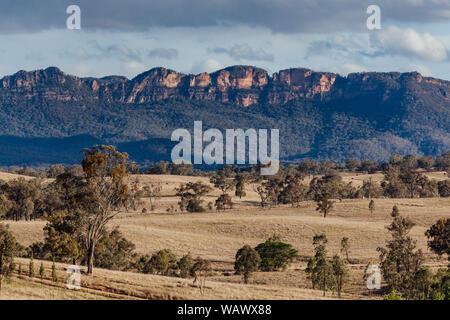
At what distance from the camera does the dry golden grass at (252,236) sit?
1289 inches

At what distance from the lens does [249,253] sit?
5384 cm

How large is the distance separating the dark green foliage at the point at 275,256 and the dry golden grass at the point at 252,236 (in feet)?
3.03

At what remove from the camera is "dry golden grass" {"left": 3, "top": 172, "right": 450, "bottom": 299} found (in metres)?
32.8

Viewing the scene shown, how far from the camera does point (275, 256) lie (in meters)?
60.0

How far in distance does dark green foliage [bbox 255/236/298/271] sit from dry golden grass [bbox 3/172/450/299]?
3.03 ft

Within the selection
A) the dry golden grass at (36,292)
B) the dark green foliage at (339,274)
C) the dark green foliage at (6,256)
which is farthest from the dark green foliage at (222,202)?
the dry golden grass at (36,292)

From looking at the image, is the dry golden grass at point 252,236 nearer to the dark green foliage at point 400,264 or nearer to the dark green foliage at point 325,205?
the dark green foliage at point 325,205


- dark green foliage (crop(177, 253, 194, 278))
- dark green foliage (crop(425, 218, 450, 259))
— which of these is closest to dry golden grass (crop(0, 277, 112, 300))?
dark green foliage (crop(177, 253, 194, 278))

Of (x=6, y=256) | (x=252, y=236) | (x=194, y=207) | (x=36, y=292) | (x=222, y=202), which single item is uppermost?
(x=222, y=202)

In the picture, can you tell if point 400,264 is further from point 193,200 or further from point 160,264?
point 193,200

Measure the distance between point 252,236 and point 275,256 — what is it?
1669 cm

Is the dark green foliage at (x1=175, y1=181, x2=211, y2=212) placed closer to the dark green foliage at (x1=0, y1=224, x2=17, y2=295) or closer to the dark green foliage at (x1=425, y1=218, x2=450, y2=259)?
the dark green foliage at (x1=425, y1=218, x2=450, y2=259)

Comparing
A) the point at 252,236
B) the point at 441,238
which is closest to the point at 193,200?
the point at 252,236
